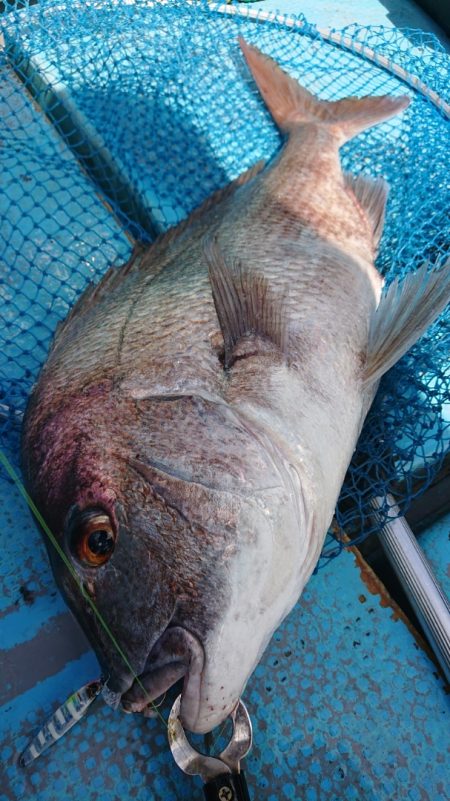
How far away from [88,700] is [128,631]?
513mm

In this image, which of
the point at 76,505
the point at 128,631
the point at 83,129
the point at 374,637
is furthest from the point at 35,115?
the point at 374,637

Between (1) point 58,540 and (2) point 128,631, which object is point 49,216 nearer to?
(1) point 58,540

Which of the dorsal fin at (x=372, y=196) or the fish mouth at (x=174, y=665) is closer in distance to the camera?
the fish mouth at (x=174, y=665)

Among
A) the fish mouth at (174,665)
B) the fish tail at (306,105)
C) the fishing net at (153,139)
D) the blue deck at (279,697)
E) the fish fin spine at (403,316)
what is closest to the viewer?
the fish mouth at (174,665)

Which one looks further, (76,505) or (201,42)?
(201,42)

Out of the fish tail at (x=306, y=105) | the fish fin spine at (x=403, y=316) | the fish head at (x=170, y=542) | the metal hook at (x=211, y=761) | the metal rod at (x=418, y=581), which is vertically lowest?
the metal rod at (x=418, y=581)

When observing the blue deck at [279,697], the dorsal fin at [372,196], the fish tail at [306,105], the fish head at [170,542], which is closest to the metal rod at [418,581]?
the blue deck at [279,697]

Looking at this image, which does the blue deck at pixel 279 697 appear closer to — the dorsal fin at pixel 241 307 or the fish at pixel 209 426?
the fish at pixel 209 426

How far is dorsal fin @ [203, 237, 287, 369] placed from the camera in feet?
4.68

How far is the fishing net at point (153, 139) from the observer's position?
2.15 m

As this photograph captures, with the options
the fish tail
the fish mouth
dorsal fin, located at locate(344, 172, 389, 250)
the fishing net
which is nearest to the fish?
the fish mouth

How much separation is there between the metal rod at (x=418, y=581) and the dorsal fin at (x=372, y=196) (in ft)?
3.54

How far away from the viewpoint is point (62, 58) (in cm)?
268

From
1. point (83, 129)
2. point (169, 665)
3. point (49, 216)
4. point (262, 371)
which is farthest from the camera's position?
point (83, 129)
